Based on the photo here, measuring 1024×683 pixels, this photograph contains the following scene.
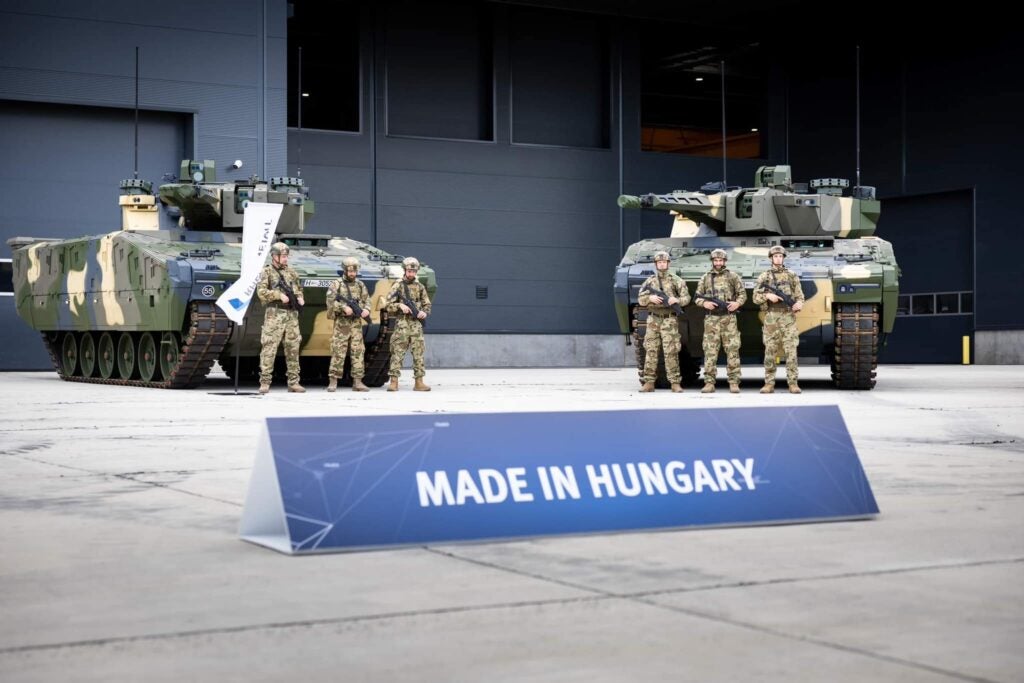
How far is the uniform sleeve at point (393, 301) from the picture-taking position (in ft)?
69.2

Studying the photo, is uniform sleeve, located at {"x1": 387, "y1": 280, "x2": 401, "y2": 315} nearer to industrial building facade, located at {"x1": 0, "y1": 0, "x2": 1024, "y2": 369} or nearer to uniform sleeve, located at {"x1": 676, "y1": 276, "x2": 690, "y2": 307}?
uniform sleeve, located at {"x1": 676, "y1": 276, "x2": 690, "y2": 307}

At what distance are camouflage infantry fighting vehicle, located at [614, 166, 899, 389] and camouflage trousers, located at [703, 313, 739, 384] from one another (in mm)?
684

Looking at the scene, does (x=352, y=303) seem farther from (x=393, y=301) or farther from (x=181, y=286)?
(x=181, y=286)

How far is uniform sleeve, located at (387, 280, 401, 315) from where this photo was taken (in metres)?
21.1

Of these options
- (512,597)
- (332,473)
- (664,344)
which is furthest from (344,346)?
(512,597)

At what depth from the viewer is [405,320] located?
21.3 m

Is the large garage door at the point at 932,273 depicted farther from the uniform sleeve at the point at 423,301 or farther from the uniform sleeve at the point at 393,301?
the uniform sleeve at the point at 393,301

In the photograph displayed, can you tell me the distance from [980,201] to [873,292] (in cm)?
1794

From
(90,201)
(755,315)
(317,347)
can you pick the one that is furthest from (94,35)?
(755,315)

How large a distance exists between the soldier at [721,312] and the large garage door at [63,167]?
52.6 ft

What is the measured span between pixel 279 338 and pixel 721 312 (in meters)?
6.02

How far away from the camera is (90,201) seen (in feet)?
105

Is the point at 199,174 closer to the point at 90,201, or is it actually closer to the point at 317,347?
the point at 317,347

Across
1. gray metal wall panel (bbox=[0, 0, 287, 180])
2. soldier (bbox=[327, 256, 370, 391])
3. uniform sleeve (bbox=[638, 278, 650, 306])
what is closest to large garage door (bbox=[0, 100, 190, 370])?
gray metal wall panel (bbox=[0, 0, 287, 180])
